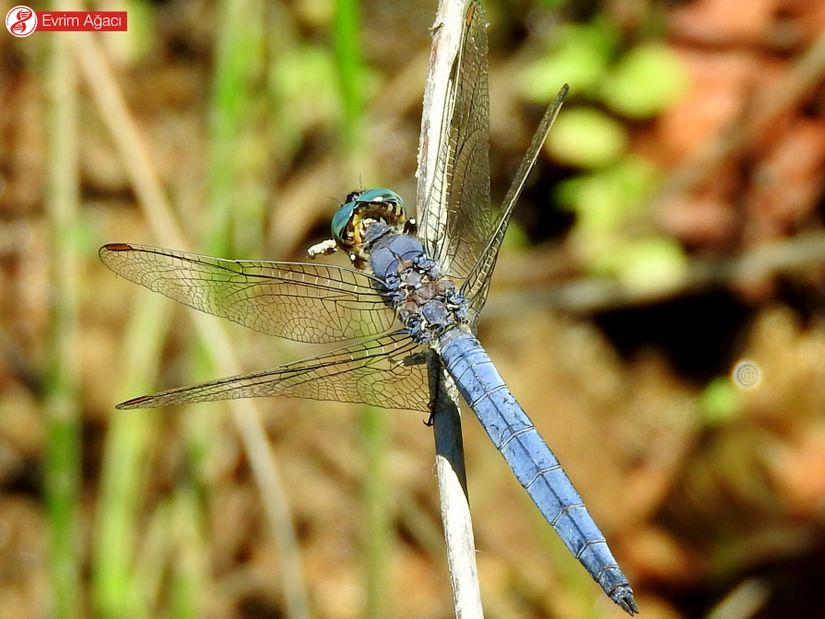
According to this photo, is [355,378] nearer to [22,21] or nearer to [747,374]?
[22,21]

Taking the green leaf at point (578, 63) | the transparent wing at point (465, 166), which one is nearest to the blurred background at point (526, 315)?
the green leaf at point (578, 63)

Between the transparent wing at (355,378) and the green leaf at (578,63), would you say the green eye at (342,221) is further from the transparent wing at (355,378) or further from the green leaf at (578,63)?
the green leaf at (578,63)

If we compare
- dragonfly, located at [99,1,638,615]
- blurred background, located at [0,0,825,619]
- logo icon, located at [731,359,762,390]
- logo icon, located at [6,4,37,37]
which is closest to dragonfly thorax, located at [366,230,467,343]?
dragonfly, located at [99,1,638,615]

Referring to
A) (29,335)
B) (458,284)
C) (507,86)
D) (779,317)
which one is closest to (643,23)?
(507,86)

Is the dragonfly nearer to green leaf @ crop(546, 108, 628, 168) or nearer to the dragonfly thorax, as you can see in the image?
the dragonfly thorax

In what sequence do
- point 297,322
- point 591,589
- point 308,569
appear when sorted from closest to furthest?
point 297,322
point 591,589
point 308,569

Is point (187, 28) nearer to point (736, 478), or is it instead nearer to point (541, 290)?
point (541, 290)
